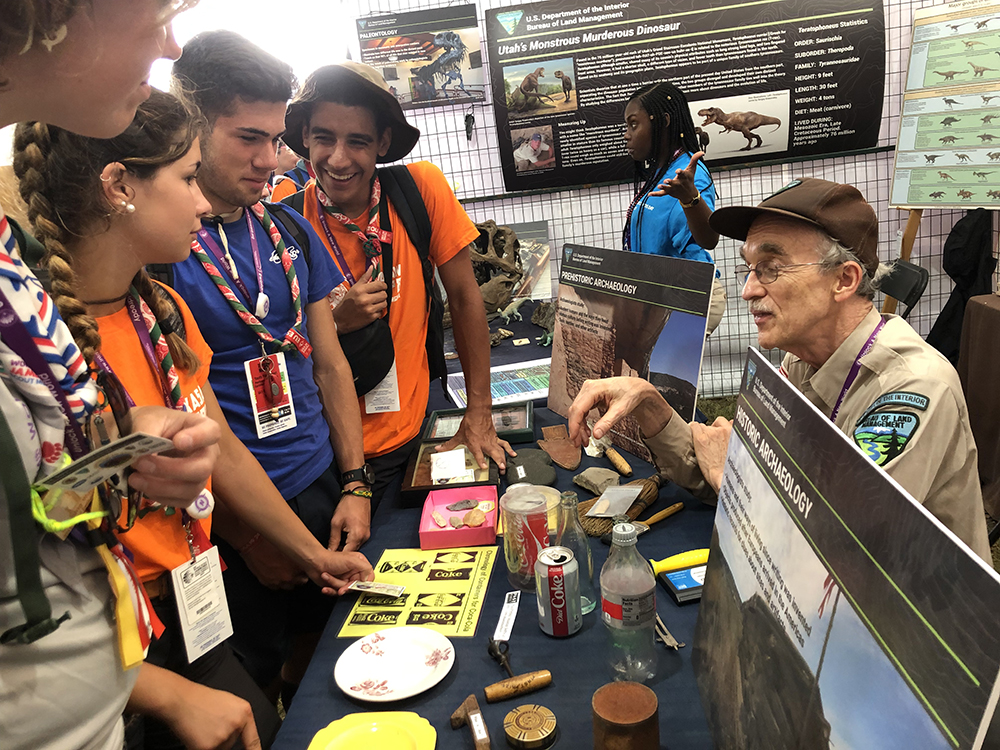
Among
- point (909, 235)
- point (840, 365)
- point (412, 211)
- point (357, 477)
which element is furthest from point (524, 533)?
point (909, 235)

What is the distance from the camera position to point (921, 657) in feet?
1.60

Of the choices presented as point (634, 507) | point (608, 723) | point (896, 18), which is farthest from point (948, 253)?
point (608, 723)

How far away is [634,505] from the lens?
1723 mm

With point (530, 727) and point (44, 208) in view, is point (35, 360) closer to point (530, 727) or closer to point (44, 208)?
point (44, 208)

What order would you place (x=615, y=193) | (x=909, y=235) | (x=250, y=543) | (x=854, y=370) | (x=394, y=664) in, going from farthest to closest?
1. (x=615, y=193)
2. (x=909, y=235)
3. (x=250, y=543)
4. (x=854, y=370)
5. (x=394, y=664)

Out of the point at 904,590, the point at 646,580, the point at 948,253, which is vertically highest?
the point at 904,590

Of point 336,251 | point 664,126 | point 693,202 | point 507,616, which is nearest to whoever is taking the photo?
point 507,616

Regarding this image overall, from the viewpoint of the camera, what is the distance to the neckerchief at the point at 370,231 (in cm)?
217

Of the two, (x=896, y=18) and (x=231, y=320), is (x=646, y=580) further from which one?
(x=896, y=18)

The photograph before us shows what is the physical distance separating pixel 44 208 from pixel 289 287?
73 cm

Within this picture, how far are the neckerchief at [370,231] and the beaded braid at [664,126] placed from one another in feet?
4.64

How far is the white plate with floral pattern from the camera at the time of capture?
46.8 inches

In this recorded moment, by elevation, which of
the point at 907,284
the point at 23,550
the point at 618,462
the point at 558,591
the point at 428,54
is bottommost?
the point at 618,462

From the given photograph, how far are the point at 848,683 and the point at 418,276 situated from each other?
1.91 m
